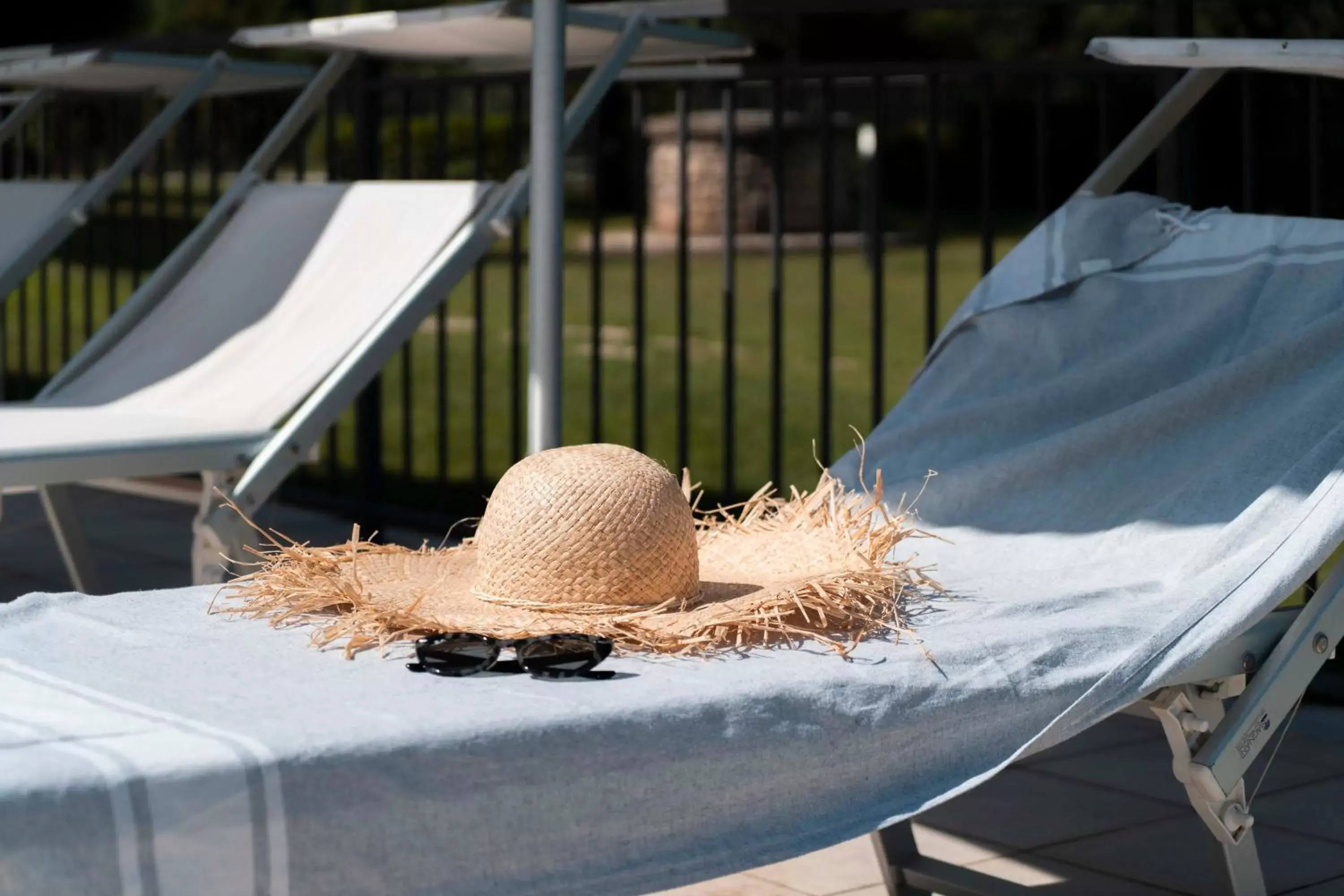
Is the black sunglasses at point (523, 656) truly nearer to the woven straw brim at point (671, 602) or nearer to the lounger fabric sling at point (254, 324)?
the woven straw brim at point (671, 602)

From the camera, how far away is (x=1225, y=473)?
2.31m

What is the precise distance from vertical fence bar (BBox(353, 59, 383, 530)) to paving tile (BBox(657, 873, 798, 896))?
2.72 m

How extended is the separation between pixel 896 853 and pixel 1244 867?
0.59 meters

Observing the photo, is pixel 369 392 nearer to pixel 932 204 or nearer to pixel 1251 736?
pixel 932 204

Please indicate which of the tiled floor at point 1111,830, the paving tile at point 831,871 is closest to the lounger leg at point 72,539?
the tiled floor at point 1111,830

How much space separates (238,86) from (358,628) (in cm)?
332

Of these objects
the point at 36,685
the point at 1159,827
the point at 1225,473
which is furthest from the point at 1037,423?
the point at 36,685

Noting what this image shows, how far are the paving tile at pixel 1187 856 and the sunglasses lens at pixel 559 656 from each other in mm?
1282

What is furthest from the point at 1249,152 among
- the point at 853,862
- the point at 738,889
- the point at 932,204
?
the point at 738,889

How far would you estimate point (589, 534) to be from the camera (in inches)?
75.0

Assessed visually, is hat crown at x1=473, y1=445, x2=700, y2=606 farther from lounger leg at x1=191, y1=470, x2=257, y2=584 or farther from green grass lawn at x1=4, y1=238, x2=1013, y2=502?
green grass lawn at x1=4, y1=238, x2=1013, y2=502

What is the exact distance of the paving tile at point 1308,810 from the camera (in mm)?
2818

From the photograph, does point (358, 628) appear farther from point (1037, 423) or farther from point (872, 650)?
point (1037, 423)

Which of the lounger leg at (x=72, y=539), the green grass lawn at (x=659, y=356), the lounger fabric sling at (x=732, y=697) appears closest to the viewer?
the lounger fabric sling at (x=732, y=697)
